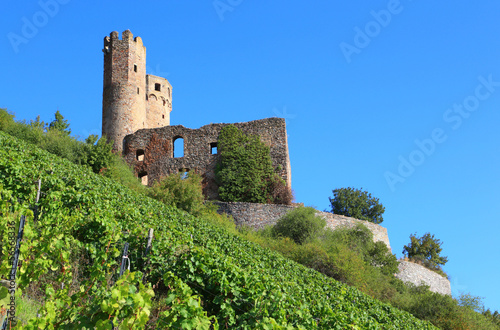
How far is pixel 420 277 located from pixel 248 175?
889cm

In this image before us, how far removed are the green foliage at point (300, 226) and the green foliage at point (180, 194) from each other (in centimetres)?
352

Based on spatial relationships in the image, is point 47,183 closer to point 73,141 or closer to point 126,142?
point 73,141

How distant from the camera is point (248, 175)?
23.0 metres

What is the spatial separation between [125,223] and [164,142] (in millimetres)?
16200

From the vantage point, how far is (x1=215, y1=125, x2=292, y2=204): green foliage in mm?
22828

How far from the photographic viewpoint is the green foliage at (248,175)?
Result: 74.9ft

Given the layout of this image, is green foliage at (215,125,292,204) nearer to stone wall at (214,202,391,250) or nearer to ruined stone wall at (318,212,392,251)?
stone wall at (214,202,391,250)

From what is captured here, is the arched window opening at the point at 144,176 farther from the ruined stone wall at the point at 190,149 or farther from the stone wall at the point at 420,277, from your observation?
the stone wall at the point at 420,277

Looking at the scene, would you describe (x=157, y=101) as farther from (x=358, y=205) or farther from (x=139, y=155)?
(x=358, y=205)

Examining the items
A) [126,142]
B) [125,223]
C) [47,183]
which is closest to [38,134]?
[126,142]

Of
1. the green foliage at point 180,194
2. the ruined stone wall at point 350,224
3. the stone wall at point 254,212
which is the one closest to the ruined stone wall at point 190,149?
the stone wall at point 254,212

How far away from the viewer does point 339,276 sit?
17.0m

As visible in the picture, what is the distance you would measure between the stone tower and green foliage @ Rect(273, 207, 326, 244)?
9.55 metres

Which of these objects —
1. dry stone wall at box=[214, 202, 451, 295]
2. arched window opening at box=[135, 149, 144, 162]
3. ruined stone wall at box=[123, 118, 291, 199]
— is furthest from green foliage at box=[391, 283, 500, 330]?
arched window opening at box=[135, 149, 144, 162]
